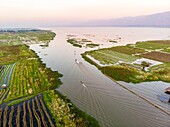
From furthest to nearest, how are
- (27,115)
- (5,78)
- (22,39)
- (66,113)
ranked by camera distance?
(22,39) < (5,78) < (66,113) < (27,115)

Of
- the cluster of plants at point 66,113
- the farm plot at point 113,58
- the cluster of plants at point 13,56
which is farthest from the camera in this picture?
the cluster of plants at point 13,56

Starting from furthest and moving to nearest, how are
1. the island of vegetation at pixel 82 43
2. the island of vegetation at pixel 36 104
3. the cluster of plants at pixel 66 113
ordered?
1. the island of vegetation at pixel 82 43
2. the island of vegetation at pixel 36 104
3. the cluster of plants at pixel 66 113

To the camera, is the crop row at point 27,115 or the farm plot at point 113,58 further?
the farm plot at point 113,58

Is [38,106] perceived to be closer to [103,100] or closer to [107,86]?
[103,100]

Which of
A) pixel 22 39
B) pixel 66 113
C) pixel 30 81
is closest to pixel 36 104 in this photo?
pixel 66 113

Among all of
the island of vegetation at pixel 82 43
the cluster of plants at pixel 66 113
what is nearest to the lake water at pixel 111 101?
the cluster of plants at pixel 66 113

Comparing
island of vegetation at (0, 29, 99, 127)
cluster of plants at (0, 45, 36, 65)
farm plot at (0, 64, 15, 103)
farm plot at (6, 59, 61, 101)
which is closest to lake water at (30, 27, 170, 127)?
island of vegetation at (0, 29, 99, 127)

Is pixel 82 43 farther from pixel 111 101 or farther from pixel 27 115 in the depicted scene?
pixel 27 115

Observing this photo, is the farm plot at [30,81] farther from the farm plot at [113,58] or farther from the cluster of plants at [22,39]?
the cluster of plants at [22,39]

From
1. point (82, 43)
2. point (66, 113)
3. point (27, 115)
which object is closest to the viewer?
point (27, 115)

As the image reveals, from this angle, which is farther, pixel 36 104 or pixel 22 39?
pixel 22 39

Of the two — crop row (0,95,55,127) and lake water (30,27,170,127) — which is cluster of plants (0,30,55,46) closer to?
lake water (30,27,170,127)

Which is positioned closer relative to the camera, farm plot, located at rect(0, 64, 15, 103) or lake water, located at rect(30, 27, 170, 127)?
lake water, located at rect(30, 27, 170, 127)

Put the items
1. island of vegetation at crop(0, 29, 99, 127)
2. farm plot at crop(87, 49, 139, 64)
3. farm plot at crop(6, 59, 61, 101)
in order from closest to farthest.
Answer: island of vegetation at crop(0, 29, 99, 127)
farm plot at crop(6, 59, 61, 101)
farm plot at crop(87, 49, 139, 64)
